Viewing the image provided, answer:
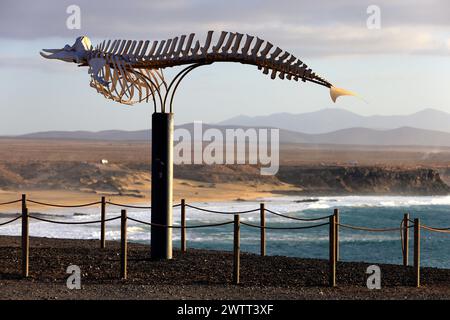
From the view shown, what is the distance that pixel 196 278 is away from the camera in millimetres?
12570

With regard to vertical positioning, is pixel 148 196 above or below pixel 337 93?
below

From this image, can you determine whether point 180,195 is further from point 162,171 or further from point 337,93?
point 337,93

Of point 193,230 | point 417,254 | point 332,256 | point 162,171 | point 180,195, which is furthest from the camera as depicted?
point 180,195

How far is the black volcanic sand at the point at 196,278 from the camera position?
11.3 metres

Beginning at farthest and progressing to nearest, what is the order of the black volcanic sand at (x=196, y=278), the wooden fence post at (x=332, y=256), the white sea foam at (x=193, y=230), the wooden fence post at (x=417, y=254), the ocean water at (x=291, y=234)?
1. the white sea foam at (x=193, y=230)
2. the ocean water at (x=291, y=234)
3. the wooden fence post at (x=417, y=254)
4. the wooden fence post at (x=332, y=256)
5. the black volcanic sand at (x=196, y=278)

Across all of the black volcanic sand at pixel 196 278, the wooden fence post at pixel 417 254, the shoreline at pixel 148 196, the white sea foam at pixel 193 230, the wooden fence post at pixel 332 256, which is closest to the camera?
the black volcanic sand at pixel 196 278

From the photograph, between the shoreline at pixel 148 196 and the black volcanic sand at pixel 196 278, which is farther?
the shoreline at pixel 148 196

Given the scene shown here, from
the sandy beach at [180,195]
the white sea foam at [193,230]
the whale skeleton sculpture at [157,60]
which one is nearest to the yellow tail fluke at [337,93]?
the whale skeleton sculpture at [157,60]

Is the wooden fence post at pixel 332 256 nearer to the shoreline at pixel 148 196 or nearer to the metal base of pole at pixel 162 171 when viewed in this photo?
the metal base of pole at pixel 162 171

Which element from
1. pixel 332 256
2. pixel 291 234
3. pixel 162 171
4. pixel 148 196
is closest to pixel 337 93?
pixel 332 256

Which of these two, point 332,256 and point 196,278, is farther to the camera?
point 196,278

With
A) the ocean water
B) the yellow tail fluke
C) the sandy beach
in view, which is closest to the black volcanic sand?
the yellow tail fluke

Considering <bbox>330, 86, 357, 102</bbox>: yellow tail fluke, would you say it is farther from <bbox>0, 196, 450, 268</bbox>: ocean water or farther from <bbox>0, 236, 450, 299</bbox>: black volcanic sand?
<bbox>0, 196, 450, 268</bbox>: ocean water

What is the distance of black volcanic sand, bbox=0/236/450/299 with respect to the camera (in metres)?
11.3
